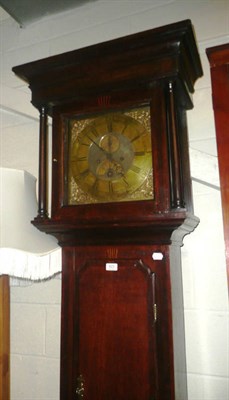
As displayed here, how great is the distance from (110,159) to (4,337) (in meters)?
0.79

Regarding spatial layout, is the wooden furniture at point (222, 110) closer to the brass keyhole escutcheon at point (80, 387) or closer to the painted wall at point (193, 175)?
the painted wall at point (193, 175)

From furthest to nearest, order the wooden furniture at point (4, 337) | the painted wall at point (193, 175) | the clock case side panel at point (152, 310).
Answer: the wooden furniture at point (4, 337) < the painted wall at point (193, 175) < the clock case side panel at point (152, 310)

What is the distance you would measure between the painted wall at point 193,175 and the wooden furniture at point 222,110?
142 mm

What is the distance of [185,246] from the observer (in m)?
1.02

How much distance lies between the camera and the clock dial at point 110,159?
883 millimetres

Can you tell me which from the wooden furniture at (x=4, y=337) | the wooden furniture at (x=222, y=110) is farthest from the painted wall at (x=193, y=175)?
the wooden furniture at (x=222, y=110)

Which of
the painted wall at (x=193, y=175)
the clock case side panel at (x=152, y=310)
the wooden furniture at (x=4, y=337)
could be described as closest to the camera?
the clock case side panel at (x=152, y=310)

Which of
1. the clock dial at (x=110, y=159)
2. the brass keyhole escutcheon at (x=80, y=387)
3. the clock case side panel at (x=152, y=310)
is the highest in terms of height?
the clock dial at (x=110, y=159)

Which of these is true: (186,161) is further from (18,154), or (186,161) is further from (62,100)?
(18,154)

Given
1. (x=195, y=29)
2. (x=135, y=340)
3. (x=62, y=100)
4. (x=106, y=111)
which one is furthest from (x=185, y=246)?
(x=195, y=29)

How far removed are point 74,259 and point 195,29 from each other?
0.88m

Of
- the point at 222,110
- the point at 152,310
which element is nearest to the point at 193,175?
the point at 222,110

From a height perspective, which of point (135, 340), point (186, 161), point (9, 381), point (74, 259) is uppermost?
point (186, 161)

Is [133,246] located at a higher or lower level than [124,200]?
lower
